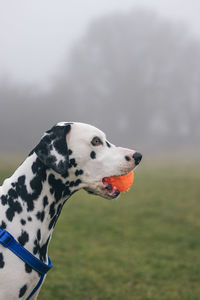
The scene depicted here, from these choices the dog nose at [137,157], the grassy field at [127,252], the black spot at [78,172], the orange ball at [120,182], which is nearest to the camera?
the black spot at [78,172]

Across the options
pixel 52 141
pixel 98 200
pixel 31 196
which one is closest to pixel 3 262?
Answer: pixel 31 196

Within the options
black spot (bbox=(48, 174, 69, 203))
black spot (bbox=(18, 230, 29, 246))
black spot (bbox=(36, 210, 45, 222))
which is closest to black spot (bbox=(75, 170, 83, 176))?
black spot (bbox=(48, 174, 69, 203))

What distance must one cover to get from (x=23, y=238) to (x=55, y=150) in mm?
760

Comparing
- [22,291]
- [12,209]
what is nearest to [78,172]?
[12,209]

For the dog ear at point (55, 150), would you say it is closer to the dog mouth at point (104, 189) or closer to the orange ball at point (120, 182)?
the dog mouth at point (104, 189)

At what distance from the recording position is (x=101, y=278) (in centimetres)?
664

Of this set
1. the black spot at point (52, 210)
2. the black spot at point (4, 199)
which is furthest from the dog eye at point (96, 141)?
the black spot at point (4, 199)

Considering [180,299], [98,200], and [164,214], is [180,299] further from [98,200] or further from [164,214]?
[98,200]

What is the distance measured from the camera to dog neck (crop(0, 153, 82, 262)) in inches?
126

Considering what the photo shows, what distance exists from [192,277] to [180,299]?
109cm

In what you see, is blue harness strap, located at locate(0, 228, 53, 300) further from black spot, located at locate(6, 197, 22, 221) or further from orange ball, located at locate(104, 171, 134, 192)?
orange ball, located at locate(104, 171, 134, 192)

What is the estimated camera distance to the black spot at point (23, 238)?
316 cm

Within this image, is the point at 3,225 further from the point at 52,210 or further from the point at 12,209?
the point at 52,210

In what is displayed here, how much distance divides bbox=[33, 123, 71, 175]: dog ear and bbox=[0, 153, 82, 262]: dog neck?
0.39 ft
